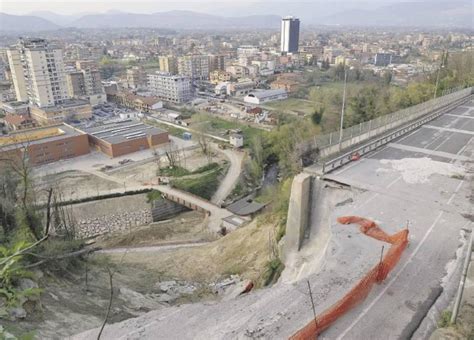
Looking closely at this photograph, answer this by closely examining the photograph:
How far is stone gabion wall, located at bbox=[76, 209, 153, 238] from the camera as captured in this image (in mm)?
26594

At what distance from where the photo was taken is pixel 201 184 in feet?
107

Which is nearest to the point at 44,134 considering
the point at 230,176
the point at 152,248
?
the point at 230,176

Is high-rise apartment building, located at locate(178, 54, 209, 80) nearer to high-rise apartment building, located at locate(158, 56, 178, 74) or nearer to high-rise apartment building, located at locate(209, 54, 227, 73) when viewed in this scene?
high-rise apartment building, located at locate(158, 56, 178, 74)

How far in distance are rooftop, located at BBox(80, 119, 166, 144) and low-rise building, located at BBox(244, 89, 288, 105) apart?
2604 cm

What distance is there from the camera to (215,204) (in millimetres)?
29047

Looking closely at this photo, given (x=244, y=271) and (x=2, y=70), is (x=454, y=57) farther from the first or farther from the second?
(x=2, y=70)

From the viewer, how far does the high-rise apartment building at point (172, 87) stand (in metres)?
69.6

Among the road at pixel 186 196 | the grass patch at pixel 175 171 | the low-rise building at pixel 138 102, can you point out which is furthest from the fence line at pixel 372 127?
the low-rise building at pixel 138 102

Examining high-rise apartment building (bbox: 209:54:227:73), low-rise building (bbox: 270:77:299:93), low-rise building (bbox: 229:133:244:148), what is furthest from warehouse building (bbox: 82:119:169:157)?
high-rise apartment building (bbox: 209:54:227:73)

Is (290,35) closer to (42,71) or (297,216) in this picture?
(42,71)

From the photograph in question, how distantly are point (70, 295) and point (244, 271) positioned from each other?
22.9 feet

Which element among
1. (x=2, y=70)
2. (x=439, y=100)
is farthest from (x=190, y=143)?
(x=2, y=70)

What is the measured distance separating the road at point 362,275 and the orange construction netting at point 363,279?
6.3 inches

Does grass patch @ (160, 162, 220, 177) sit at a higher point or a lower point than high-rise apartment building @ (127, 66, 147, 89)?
lower
